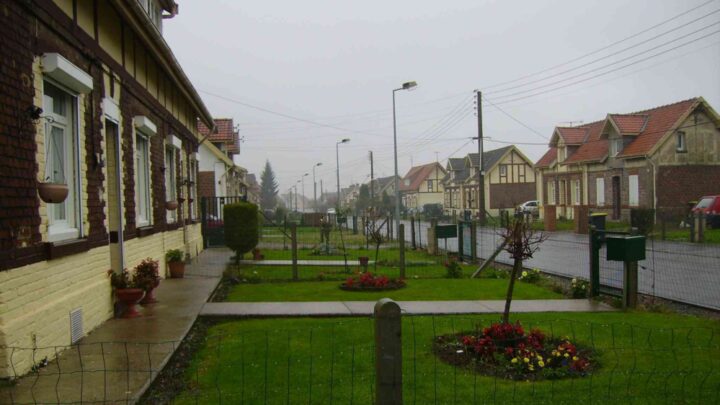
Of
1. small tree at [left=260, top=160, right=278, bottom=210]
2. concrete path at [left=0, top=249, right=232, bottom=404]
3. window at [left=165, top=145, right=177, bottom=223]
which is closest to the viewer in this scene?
concrete path at [left=0, top=249, right=232, bottom=404]

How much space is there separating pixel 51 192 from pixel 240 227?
10.1 meters

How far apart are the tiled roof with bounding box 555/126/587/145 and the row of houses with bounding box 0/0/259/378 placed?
37.1m

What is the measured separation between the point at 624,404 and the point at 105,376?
4386 mm

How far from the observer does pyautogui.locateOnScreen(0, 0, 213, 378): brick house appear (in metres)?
5.85

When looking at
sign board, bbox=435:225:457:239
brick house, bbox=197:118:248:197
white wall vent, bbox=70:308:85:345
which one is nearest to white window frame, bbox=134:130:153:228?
white wall vent, bbox=70:308:85:345

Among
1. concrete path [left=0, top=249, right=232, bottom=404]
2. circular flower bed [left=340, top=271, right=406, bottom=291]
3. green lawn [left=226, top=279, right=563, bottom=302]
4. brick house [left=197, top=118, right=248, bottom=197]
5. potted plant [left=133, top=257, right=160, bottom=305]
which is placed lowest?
green lawn [left=226, top=279, right=563, bottom=302]

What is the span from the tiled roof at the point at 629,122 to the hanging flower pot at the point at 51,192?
37.1m

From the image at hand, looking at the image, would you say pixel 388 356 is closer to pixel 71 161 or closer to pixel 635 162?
pixel 71 161

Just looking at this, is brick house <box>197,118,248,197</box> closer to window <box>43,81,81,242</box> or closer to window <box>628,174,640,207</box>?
window <box>43,81,81,242</box>

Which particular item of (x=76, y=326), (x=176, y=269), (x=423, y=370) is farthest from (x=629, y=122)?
(x=76, y=326)

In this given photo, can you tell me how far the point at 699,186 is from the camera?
35688mm

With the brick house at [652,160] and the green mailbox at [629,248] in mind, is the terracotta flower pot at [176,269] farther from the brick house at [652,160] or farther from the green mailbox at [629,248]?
the brick house at [652,160]

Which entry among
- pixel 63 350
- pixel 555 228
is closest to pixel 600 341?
pixel 63 350

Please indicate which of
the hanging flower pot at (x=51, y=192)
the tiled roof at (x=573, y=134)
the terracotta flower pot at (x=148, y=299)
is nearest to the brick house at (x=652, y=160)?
the tiled roof at (x=573, y=134)
